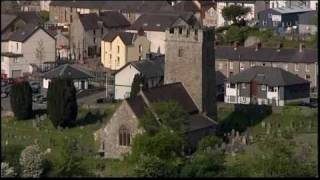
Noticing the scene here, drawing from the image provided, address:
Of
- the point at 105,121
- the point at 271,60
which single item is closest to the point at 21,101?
the point at 105,121

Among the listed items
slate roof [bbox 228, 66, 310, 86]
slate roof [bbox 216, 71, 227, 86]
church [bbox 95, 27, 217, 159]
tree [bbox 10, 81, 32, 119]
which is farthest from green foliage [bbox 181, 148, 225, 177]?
slate roof [bbox 216, 71, 227, 86]

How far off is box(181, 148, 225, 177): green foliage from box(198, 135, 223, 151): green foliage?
3.82ft

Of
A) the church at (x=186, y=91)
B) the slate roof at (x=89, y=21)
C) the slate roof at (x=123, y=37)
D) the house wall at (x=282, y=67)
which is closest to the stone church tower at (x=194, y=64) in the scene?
the church at (x=186, y=91)

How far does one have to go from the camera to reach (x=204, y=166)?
366 inches

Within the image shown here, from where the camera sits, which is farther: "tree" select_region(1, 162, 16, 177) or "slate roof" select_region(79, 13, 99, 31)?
"slate roof" select_region(79, 13, 99, 31)

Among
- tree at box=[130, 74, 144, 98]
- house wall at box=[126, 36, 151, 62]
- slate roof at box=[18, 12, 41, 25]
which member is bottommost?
tree at box=[130, 74, 144, 98]

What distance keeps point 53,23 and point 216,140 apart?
976cm

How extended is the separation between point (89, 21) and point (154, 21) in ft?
3.45

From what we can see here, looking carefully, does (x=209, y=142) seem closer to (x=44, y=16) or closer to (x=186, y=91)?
(x=186, y=91)

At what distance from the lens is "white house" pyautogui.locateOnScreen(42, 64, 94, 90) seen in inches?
599

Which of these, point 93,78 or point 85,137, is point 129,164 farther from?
point 93,78

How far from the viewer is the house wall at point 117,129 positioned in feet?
36.9

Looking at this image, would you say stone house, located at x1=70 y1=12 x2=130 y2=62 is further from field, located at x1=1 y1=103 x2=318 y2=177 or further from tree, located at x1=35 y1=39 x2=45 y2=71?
field, located at x1=1 y1=103 x2=318 y2=177

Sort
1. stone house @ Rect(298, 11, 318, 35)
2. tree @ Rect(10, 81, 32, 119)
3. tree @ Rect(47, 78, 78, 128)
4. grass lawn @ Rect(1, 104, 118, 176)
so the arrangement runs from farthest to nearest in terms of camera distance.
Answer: stone house @ Rect(298, 11, 318, 35) → tree @ Rect(10, 81, 32, 119) → tree @ Rect(47, 78, 78, 128) → grass lawn @ Rect(1, 104, 118, 176)
